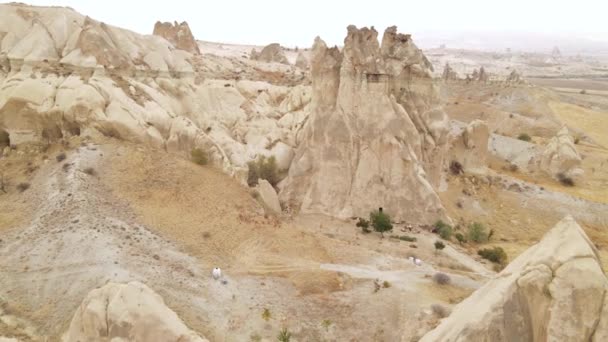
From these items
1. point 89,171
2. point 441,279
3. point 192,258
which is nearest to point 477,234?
point 441,279

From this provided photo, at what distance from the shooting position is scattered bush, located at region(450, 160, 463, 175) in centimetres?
4059

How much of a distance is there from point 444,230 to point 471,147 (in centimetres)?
1188

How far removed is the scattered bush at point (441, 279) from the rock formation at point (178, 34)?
58106 mm

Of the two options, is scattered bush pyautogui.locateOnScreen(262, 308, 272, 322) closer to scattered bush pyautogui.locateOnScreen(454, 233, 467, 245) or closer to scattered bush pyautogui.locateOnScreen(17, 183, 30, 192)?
scattered bush pyautogui.locateOnScreen(17, 183, 30, 192)

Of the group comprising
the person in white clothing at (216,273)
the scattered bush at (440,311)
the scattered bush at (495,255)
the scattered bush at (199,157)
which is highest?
the scattered bush at (199,157)

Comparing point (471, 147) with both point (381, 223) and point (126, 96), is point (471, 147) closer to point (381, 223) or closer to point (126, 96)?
point (381, 223)

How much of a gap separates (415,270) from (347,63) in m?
16.3

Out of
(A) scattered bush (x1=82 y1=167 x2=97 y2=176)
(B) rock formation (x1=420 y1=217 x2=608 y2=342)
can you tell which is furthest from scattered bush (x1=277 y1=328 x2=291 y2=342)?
(A) scattered bush (x1=82 y1=167 x2=97 y2=176)

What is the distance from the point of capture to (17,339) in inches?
644

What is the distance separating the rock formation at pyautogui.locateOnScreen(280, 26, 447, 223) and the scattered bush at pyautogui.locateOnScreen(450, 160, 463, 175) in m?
3.89

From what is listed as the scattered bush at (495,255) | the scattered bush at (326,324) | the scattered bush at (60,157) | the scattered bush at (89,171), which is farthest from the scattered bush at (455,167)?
the scattered bush at (60,157)

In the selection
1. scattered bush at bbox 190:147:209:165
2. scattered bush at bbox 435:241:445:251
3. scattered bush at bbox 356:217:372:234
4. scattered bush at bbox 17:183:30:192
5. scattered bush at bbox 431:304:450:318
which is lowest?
scattered bush at bbox 435:241:445:251

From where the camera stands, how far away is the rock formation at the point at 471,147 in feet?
135

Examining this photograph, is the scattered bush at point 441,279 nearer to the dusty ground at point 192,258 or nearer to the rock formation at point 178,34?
the dusty ground at point 192,258
